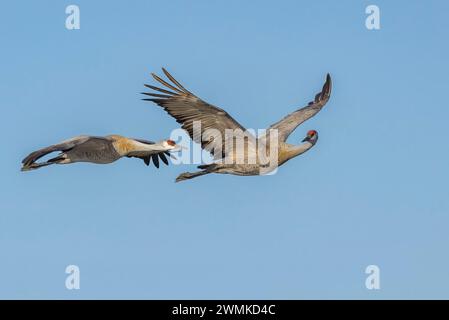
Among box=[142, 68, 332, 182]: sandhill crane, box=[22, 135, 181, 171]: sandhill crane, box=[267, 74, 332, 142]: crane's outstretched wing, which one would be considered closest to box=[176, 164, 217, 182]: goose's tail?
box=[142, 68, 332, 182]: sandhill crane

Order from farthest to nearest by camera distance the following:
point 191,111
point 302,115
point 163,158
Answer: point 163,158, point 302,115, point 191,111

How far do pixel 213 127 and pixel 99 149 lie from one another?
2671 millimetres

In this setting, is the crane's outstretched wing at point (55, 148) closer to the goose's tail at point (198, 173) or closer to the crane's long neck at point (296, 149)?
the goose's tail at point (198, 173)

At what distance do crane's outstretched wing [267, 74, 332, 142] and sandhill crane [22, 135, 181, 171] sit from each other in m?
2.30

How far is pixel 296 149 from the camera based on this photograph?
24.3 meters

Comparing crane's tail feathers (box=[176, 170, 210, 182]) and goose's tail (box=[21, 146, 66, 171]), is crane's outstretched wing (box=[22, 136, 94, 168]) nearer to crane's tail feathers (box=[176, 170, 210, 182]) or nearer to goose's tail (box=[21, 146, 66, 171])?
goose's tail (box=[21, 146, 66, 171])

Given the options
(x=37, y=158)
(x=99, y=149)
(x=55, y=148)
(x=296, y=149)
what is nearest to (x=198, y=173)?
(x=296, y=149)

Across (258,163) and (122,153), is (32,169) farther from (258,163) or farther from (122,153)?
(258,163)

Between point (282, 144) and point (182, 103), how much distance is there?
8.18 feet

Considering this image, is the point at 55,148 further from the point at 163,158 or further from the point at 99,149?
the point at 163,158

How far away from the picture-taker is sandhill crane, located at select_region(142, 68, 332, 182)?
2297 centimetres

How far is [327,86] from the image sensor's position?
26938 mm

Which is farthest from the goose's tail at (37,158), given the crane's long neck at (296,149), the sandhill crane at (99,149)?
the crane's long neck at (296,149)

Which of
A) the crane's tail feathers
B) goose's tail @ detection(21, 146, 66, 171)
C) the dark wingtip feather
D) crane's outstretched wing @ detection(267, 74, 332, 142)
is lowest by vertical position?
the crane's tail feathers
